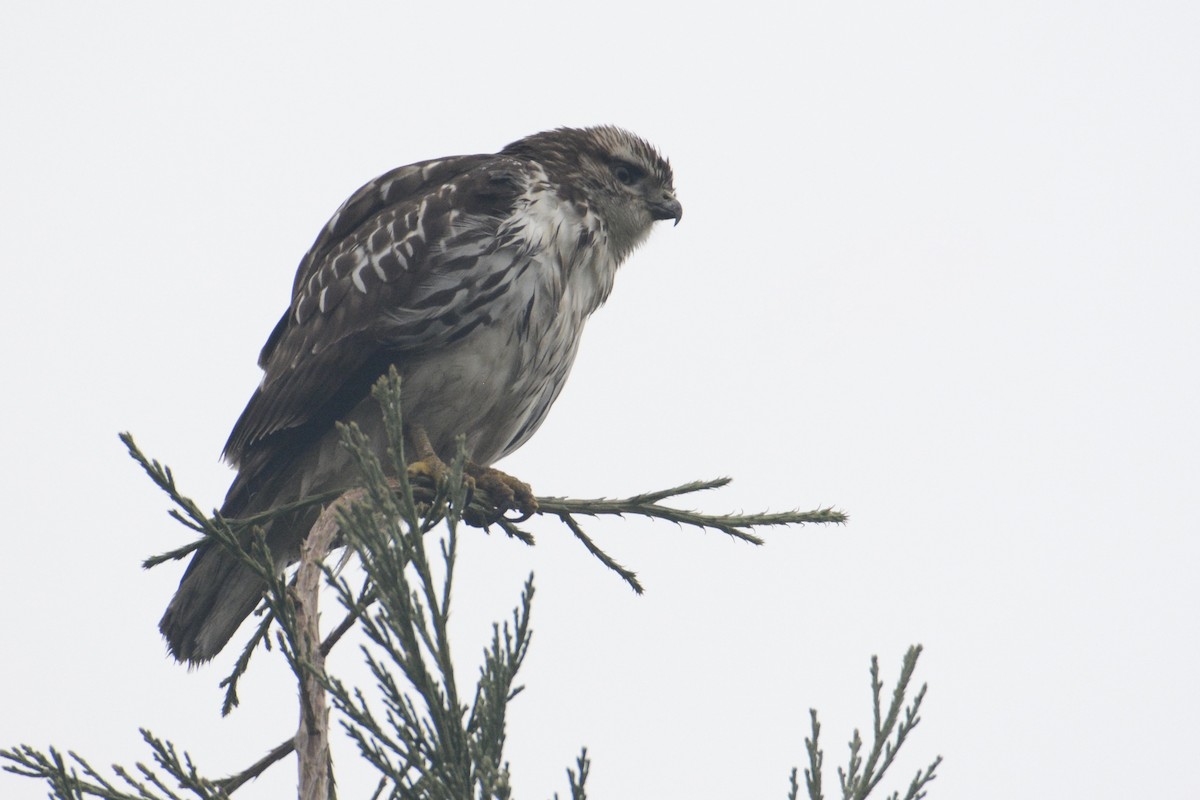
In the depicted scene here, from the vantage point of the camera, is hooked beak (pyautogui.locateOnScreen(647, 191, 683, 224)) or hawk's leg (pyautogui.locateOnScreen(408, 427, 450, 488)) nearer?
Result: hawk's leg (pyautogui.locateOnScreen(408, 427, 450, 488))

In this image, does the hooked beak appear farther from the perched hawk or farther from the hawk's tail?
the hawk's tail

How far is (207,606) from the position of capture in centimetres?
446

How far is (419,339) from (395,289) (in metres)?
0.25

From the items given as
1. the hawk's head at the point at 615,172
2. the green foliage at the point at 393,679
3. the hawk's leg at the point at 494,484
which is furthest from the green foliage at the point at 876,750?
the hawk's head at the point at 615,172

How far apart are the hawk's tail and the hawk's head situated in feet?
7.43

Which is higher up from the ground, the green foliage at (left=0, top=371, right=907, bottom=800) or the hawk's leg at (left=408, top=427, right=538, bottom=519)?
the hawk's leg at (left=408, top=427, right=538, bottom=519)

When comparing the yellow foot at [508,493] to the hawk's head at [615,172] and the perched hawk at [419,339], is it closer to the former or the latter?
the perched hawk at [419,339]

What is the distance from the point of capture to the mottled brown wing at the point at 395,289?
4539 mm

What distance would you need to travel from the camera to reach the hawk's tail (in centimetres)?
441

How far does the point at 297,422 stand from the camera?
182 inches

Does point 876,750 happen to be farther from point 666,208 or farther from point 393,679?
point 666,208

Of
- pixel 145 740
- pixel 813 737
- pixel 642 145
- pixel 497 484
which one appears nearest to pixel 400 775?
pixel 145 740

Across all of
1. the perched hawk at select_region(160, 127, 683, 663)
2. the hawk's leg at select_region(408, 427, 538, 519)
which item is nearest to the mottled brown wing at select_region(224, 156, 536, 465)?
the perched hawk at select_region(160, 127, 683, 663)

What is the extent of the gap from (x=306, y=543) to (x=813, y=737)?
1.19 meters
